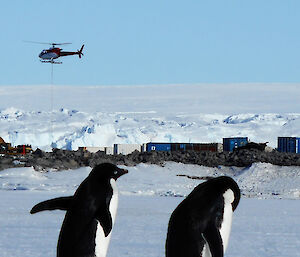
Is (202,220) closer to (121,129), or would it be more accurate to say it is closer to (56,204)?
(56,204)

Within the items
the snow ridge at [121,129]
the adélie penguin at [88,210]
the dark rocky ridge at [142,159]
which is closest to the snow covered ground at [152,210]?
the dark rocky ridge at [142,159]

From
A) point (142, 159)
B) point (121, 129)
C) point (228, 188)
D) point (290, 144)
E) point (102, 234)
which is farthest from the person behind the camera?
point (121, 129)

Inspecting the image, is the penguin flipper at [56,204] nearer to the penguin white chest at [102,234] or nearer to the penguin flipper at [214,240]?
the penguin white chest at [102,234]

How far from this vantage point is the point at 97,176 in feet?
21.0

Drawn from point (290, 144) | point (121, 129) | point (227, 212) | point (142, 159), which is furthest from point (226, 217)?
point (121, 129)

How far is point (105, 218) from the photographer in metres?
6.45

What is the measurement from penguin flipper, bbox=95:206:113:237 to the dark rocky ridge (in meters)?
24.8

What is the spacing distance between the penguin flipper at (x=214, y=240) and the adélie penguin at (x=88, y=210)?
0.93 metres

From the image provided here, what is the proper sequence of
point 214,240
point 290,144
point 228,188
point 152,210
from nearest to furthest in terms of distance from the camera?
point 214,240
point 228,188
point 152,210
point 290,144

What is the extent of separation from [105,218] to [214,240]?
3.40ft

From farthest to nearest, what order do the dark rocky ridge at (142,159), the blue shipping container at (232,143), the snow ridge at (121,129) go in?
1. the snow ridge at (121,129)
2. the blue shipping container at (232,143)
3. the dark rocky ridge at (142,159)

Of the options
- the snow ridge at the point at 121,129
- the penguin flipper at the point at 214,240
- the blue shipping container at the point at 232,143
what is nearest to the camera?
the penguin flipper at the point at 214,240

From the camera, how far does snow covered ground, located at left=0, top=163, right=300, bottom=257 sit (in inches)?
452

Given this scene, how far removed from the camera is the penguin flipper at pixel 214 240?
19.5ft
